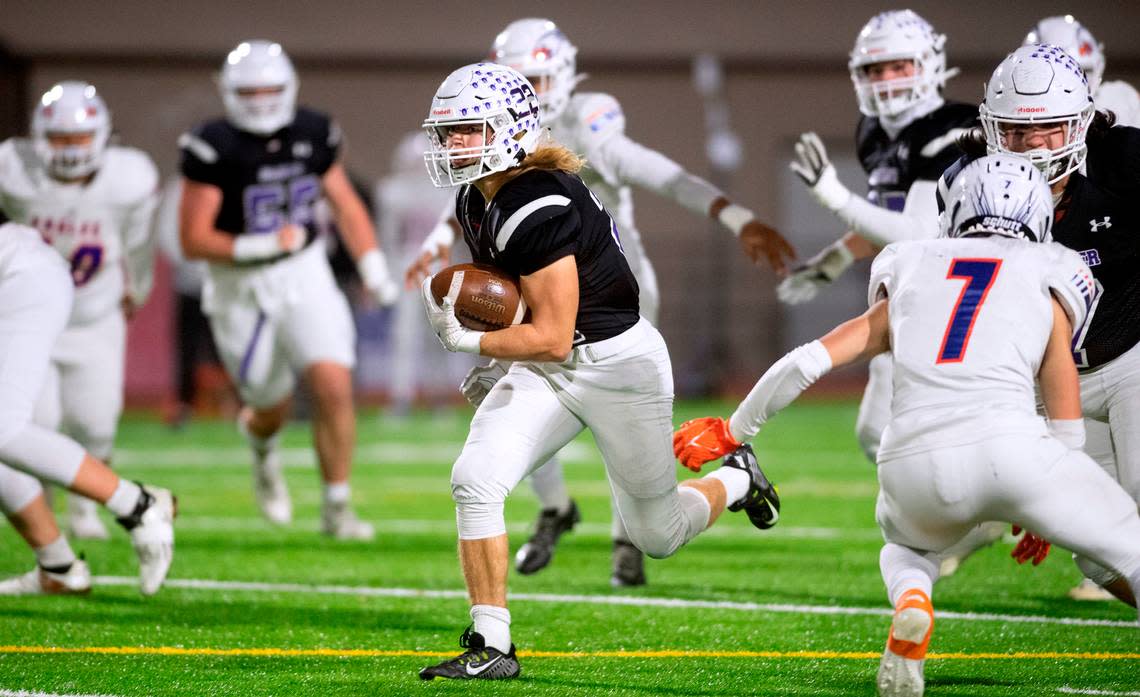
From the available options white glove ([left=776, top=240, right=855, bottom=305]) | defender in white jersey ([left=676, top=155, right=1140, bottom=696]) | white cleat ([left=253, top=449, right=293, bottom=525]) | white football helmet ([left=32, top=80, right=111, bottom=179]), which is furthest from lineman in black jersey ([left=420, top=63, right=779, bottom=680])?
white cleat ([left=253, top=449, right=293, bottom=525])

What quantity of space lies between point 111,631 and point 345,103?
11876 mm

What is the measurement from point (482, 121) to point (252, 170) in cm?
278

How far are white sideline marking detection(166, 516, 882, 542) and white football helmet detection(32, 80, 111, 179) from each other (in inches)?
64.7

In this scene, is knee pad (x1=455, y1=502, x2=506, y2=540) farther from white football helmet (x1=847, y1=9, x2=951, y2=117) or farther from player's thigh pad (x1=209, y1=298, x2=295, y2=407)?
player's thigh pad (x1=209, y1=298, x2=295, y2=407)

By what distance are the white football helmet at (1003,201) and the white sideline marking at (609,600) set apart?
54.4 inches

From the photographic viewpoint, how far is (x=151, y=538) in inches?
174

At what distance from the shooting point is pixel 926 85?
4.76 m

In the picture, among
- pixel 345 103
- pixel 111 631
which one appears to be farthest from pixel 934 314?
pixel 345 103

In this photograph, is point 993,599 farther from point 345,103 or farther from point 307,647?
point 345,103

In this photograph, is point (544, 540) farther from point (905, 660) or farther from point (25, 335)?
point (905, 660)

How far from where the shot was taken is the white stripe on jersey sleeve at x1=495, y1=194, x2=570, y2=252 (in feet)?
11.6

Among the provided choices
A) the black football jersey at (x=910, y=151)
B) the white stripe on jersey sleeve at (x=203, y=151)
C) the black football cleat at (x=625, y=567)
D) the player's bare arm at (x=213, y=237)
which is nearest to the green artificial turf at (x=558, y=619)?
the black football cleat at (x=625, y=567)

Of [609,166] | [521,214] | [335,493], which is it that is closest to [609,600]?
[609,166]

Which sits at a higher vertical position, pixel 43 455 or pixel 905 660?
pixel 43 455
